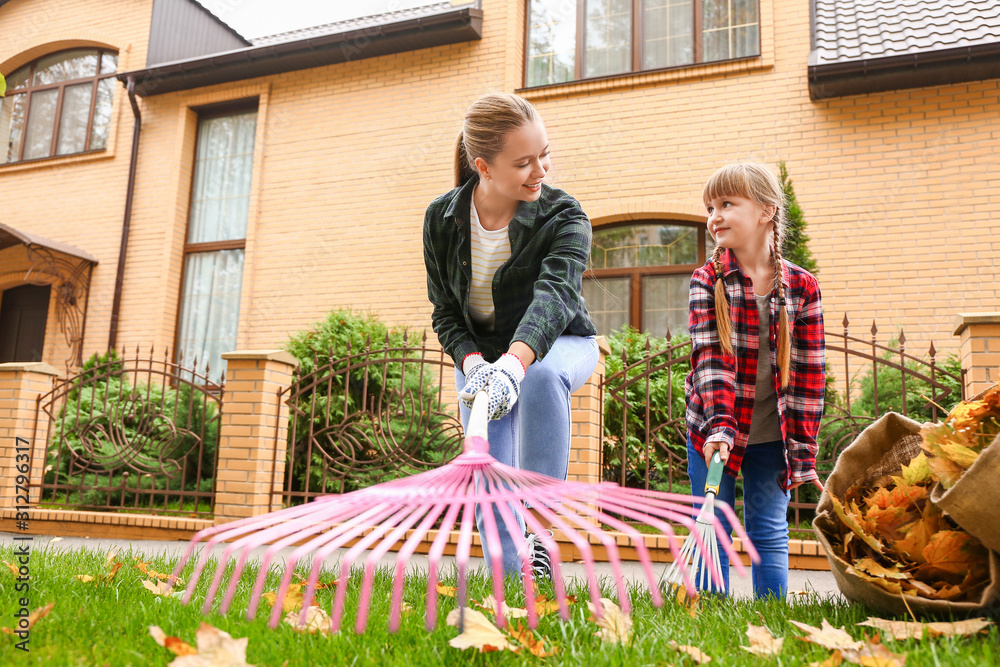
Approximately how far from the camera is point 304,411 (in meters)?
5.89

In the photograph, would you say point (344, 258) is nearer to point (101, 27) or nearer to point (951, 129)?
point (101, 27)

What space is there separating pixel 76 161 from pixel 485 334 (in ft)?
36.0

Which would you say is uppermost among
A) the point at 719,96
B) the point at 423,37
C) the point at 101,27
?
the point at 101,27

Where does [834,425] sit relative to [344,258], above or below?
below

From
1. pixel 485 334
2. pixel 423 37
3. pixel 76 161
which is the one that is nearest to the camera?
pixel 485 334

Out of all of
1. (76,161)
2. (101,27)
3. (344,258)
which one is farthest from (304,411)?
(101,27)

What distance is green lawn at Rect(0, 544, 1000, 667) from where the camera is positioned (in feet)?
5.18

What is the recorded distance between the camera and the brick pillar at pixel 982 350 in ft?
14.2

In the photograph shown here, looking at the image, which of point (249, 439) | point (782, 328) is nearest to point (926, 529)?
point (782, 328)

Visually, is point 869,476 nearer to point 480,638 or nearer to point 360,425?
point 480,638

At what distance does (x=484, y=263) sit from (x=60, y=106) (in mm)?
11978

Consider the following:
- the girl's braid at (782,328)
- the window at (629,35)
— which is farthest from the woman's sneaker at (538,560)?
the window at (629,35)

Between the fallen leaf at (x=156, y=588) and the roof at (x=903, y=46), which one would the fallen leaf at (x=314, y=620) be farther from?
the roof at (x=903, y=46)

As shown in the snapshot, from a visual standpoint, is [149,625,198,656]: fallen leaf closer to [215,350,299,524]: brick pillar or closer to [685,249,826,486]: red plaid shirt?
[685,249,826,486]: red plaid shirt
